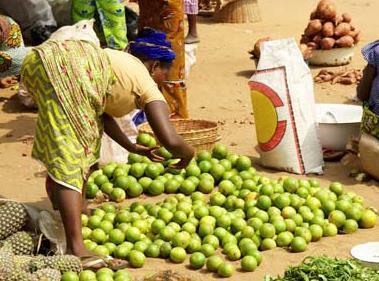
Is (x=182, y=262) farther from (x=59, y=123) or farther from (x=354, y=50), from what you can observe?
(x=354, y=50)

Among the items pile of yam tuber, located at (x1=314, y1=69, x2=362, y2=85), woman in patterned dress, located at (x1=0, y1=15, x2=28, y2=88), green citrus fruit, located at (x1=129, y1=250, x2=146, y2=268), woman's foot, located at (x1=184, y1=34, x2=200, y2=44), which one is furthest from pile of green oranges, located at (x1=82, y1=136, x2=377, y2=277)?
woman's foot, located at (x1=184, y1=34, x2=200, y2=44)

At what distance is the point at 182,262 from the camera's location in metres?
4.85

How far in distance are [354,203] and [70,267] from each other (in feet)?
7.09

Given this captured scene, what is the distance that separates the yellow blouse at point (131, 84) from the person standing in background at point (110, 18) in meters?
2.82

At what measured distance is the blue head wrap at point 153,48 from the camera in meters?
5.00

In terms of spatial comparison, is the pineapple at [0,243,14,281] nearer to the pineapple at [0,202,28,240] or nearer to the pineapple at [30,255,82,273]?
the pineapple at [30,255,82,273]

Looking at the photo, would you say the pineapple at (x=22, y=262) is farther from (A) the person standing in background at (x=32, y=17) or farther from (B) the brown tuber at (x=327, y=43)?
(B) the brown tuber at (x=327, y=43)

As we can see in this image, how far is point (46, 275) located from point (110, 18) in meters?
3.89

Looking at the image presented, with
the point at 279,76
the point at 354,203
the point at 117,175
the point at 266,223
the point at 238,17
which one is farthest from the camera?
the point at 238,17

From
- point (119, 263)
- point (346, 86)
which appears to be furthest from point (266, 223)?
point (346, 86)

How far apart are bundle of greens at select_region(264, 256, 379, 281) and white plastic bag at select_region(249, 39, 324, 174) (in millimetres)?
2781

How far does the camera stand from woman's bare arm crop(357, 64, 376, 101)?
20.8 ft

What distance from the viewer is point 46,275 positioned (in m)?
4.23

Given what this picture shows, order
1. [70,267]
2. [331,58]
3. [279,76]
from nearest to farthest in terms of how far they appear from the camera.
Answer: [70,267]
[279,76]
[331,58]
